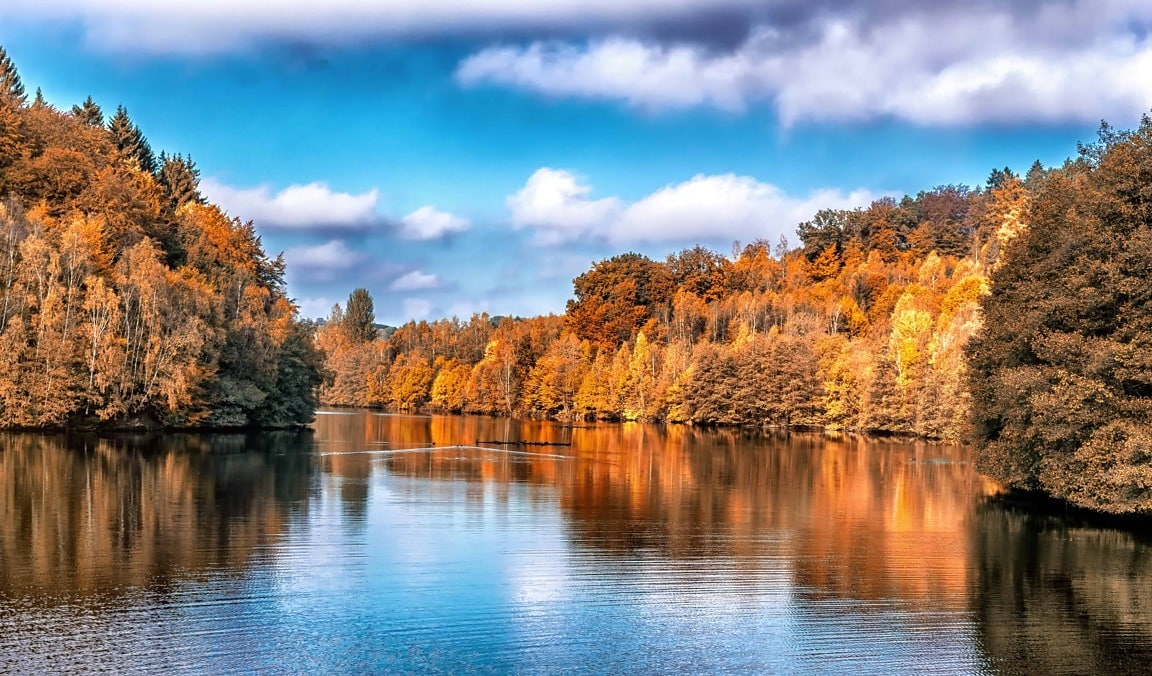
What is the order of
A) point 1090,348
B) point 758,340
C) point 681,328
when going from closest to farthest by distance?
point 1090,348
point 758,340
point 681,328

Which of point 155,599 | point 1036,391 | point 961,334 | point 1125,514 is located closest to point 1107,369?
point 1036,391

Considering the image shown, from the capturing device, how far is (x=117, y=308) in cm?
5891

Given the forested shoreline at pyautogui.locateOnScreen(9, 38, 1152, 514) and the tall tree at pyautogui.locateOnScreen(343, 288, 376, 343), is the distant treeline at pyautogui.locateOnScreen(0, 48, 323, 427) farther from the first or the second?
the tall tree at pyautogui.locateOnScreen(343, 288, 376, 343)

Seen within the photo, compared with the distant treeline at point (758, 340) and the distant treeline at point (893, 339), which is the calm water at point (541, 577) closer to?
the distant treeline at point (893, 339)

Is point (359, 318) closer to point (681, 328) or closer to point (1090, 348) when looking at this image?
point (681, 328)

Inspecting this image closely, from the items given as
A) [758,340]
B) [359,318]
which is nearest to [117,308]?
[758,340]

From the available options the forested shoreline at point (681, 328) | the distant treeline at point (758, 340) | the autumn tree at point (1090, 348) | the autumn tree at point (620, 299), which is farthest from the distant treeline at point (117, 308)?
the autumn tree at point (620, 299)

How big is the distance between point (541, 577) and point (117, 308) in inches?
1900

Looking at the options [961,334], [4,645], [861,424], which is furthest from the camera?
[861,424]

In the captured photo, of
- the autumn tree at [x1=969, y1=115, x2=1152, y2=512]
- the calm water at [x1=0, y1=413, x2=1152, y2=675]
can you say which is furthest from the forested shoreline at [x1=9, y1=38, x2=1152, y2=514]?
the calm water at [x1=0, y1=413, x2=1152, y2=675]

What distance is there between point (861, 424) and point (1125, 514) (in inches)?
2198

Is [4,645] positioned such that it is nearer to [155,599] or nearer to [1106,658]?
[155,599]

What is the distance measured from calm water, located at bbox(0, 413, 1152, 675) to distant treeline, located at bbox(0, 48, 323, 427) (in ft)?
61.1

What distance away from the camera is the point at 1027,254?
39.8 metres
